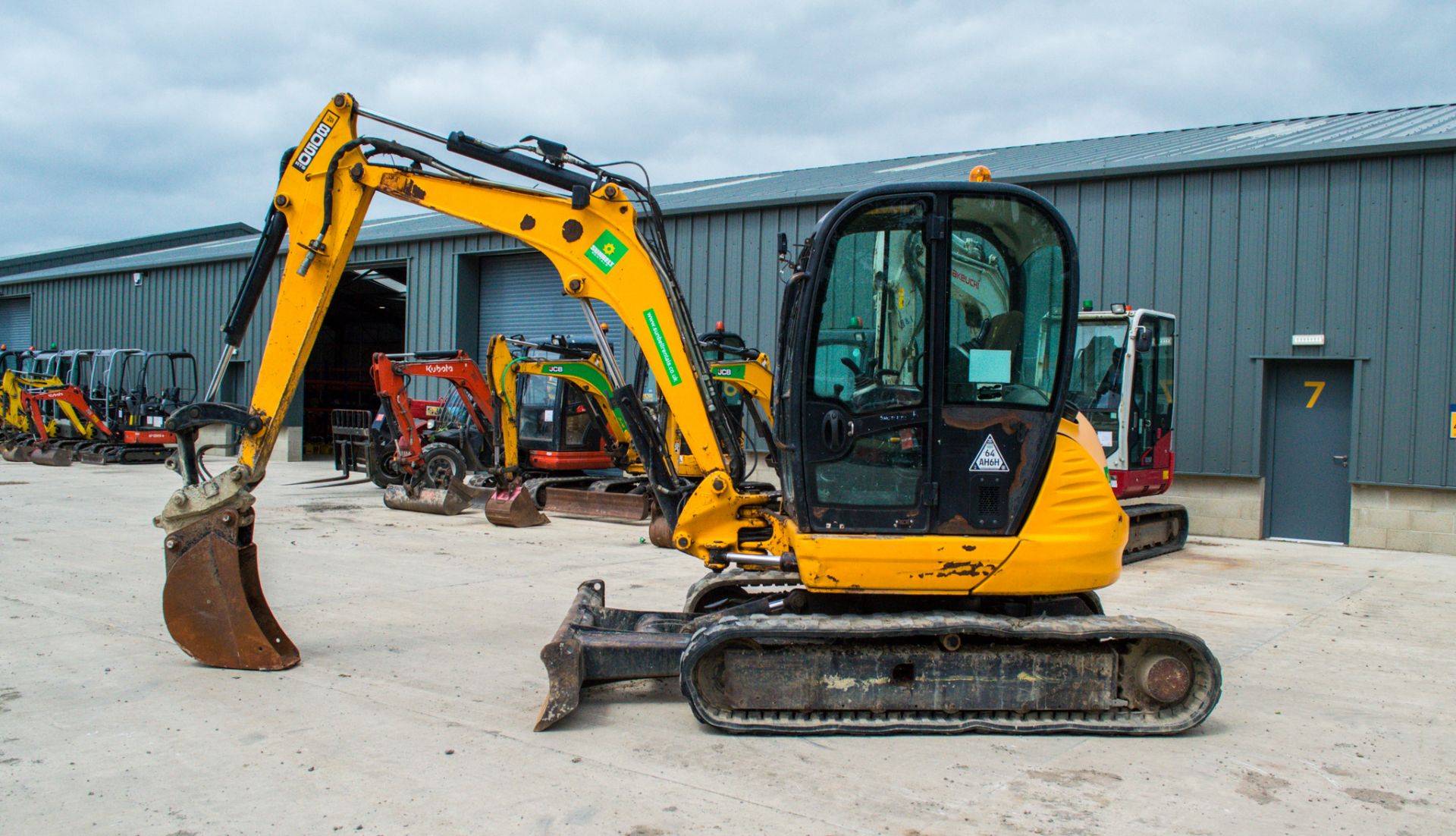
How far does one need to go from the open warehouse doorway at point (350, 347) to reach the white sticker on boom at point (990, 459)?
26.2 meters

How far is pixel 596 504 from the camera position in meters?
14.4

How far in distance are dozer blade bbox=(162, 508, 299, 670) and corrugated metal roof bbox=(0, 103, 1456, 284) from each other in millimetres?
9162

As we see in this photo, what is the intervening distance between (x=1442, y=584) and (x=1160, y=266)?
18.7 feet

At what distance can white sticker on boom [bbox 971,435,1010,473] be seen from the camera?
5074mm

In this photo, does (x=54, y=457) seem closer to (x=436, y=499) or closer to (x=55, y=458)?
(x=55, y=458)

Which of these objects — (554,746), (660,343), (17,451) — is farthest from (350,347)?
(554,746)

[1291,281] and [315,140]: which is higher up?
[1291,281]

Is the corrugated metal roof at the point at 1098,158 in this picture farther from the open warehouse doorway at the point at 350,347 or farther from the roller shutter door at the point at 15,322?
the roller shutter door at the point at 15,322

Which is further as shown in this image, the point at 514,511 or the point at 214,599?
the point at 514,511

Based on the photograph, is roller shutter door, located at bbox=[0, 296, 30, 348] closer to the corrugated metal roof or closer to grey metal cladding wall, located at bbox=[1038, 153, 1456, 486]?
the corrugated metal roof

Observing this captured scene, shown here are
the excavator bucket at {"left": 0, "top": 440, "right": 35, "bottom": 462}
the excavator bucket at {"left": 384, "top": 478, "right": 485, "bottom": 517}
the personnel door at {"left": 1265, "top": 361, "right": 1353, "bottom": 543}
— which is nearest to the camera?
the personnel door at {"left": 1265, "top": 361, "right": 1353, "bottom": 543}

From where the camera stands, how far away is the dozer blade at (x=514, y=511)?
13320 millimetres

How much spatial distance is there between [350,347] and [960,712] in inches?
1244

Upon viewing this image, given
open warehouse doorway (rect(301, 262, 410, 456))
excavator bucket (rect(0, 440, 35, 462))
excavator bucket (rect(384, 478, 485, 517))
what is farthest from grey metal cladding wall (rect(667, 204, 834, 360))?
excavator bucket (rect(0, 440, 35, 462))
